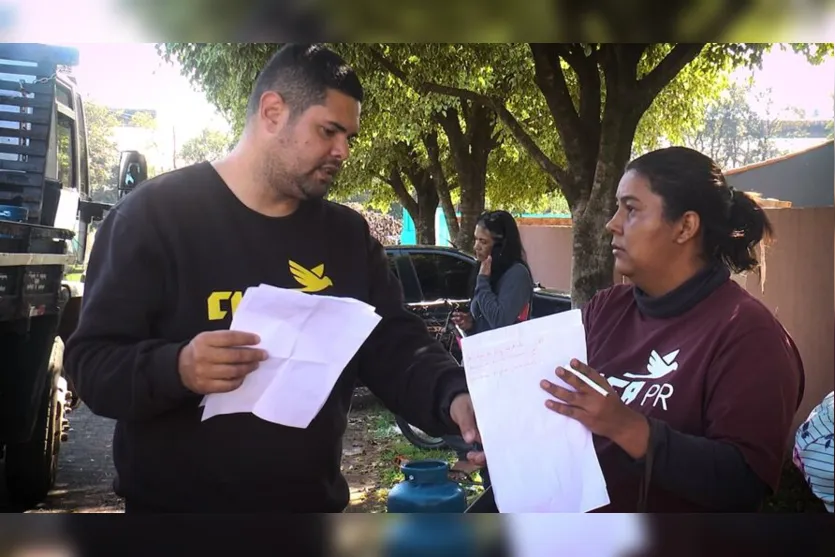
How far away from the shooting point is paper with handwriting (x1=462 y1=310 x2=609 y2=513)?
1762 millimetres

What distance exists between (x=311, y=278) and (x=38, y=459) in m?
1.39

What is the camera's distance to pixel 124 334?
5.14ft

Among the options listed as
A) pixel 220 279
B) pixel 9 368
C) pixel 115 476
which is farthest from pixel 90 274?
pixel 9 368

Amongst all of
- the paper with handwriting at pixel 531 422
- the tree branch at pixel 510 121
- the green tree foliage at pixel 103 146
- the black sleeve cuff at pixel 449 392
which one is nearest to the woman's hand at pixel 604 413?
the paper with handwriting at pixel 531 422

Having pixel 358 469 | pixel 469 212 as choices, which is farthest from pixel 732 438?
pixel 469 212

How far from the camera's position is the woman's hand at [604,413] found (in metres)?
1.53

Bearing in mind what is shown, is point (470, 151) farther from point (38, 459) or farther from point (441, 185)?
point (38, 459)

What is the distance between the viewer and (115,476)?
5.78 ft

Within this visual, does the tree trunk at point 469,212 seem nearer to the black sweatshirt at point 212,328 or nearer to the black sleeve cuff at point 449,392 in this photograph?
the black sweatshirt at point 212,328

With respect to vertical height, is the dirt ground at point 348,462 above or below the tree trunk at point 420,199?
below

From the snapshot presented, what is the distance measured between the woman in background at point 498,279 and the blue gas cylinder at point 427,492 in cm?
44

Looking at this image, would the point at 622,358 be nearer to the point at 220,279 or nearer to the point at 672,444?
the point at 672,444

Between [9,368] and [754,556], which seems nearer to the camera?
[754,556]

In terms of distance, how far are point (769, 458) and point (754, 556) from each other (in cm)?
93
